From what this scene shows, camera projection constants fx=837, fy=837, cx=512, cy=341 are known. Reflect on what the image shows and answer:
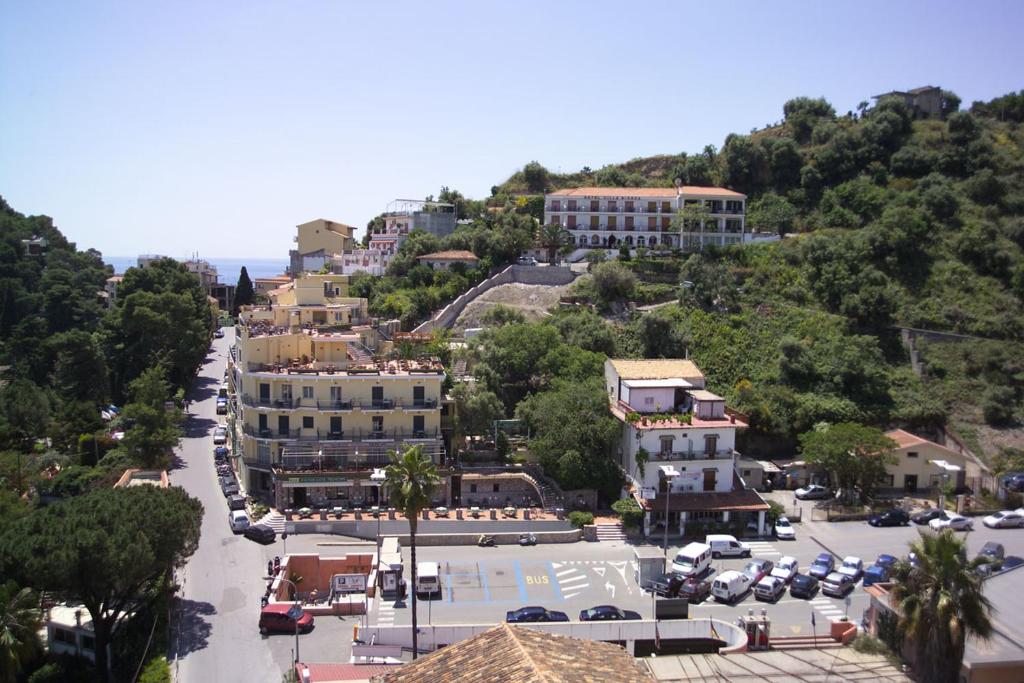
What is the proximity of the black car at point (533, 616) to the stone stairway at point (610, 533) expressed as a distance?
10.0 metres

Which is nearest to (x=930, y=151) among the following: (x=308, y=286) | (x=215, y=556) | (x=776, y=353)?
(x=776, y=353)

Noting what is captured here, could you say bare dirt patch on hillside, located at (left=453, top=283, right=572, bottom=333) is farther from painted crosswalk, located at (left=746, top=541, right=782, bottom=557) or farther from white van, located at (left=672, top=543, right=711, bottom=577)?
white van, located at (left=672, top=543, right=711, bottom=577)

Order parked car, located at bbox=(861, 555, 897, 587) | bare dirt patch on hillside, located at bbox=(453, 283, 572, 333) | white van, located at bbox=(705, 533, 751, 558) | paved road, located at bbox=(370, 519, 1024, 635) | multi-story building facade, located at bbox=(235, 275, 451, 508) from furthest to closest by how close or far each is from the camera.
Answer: bare dirt patch on hillside, located at bbox=(453, 283, 572, 333) < multi-story building facade, located at bbox=(235, 275, 451, 508) < white van, located at bbox=(705, 533, 751, 558) < parked car, located at bbox=(861, 555, 897, 587) < paved road, located at bbox=(370, 519, 1024, 635)

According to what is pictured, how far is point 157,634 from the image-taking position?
31328 millimetres

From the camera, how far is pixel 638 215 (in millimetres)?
79938

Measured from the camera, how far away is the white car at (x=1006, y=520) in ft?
144

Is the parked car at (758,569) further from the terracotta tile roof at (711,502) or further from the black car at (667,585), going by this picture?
the terracotta tile roof at (711,502)

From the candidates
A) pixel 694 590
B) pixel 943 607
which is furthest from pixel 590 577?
pixel 943 607

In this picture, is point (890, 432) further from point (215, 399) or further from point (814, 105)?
point (814, 105)

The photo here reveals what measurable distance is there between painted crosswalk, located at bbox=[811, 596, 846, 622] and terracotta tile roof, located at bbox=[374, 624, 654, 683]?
53.4 feet

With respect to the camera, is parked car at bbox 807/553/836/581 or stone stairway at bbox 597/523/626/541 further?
stone stairway at bbox 597/523/626/541

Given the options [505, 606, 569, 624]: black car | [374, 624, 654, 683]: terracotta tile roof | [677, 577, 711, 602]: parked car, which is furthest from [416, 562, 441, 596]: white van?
[374, 624, 654, 683]: terracotta tile roof

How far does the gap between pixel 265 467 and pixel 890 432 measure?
3832 cm

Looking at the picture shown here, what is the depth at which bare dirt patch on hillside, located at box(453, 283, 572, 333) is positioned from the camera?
223ft
